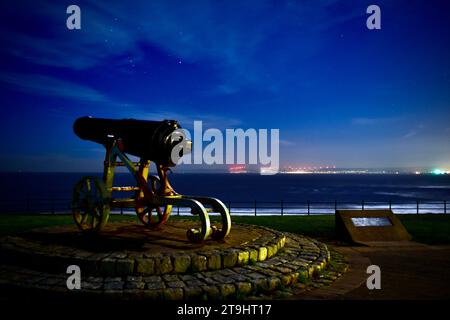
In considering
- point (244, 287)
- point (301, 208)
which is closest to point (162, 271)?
point (244, 287)

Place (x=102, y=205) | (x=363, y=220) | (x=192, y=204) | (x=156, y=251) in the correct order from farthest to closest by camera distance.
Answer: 1. (x=363, y=220)
2. (x=102, y=205)
3. (x=192, y=204)
4. (x=156, y=251)

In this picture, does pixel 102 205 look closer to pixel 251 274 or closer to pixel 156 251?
pixel 156 251

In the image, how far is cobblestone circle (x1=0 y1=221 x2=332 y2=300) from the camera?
487 centimetres

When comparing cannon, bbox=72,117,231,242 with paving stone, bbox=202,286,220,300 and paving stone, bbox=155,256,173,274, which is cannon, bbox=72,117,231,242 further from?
paving stone, bbox=202,286,220,300

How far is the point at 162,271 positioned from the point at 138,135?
3284mm

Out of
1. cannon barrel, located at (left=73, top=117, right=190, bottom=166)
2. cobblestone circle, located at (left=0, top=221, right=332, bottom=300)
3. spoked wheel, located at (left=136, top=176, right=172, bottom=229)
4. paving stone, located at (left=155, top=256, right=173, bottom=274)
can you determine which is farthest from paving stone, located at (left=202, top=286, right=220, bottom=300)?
cannon barrel, located at (left=73, top=117, right=190, bottom=166)

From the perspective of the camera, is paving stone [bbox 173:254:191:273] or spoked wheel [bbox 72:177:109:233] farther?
spoked wheel [bbox 72:177:109:233]

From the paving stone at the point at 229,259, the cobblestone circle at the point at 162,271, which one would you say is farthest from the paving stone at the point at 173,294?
the paving stone at the point at 229,259

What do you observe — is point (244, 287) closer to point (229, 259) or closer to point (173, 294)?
point (229, 259)

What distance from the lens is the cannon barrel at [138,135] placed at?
24.3 ft

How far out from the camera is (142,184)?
7594 mm

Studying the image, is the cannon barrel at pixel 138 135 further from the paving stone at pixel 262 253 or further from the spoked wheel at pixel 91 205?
the paving stone at pixel 262 253

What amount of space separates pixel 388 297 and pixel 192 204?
3618 mm
